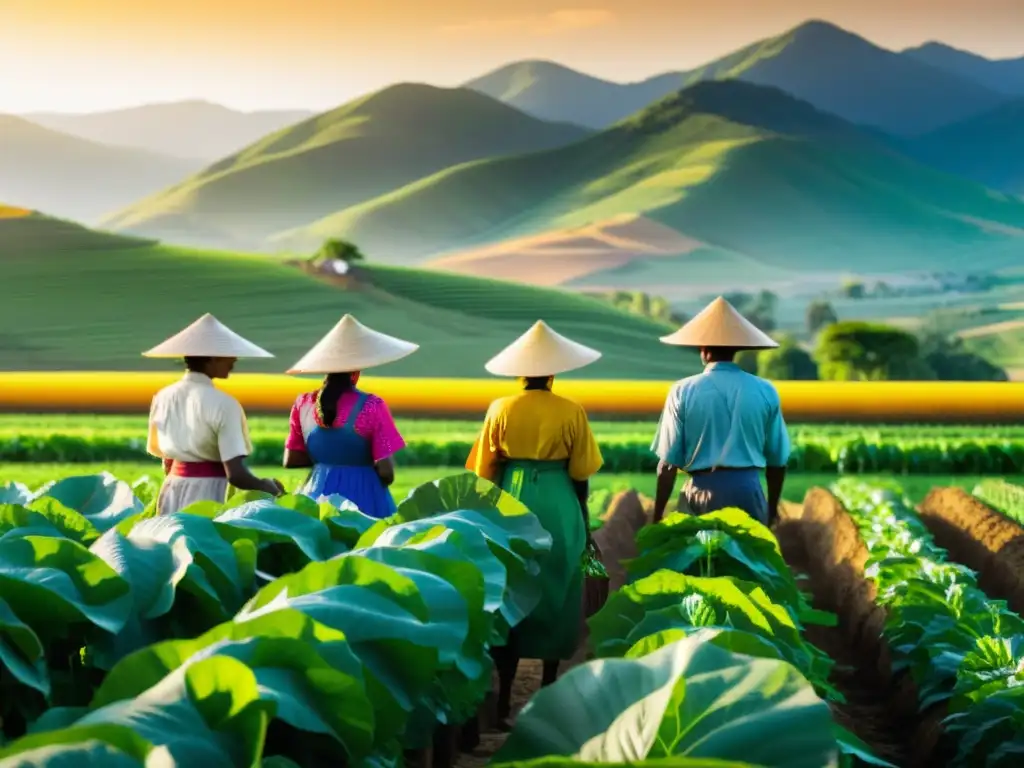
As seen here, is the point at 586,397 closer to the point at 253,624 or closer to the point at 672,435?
the point at 672,435

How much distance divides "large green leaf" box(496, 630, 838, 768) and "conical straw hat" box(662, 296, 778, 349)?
4.88 metres

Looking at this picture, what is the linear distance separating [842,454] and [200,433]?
567 inches

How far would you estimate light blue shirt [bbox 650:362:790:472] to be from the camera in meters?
7.48

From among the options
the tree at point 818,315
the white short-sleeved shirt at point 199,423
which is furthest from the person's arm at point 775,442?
the tree at point 818,315

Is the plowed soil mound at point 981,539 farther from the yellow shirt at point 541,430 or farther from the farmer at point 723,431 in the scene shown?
the yellow shirt at point 541,430

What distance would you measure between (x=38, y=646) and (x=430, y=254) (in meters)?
127

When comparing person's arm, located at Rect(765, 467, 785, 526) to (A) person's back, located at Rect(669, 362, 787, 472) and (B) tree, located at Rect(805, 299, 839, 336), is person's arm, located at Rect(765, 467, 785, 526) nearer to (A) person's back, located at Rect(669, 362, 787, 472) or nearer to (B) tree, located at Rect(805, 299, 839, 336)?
(A) person's back, located at Rect(669, 362, 787, 472)

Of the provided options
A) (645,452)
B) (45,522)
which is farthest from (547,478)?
(645,452)

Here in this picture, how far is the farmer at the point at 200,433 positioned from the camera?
7340 millimetres

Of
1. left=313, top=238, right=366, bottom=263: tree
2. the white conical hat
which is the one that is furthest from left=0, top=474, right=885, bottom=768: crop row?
left=313, top=238, right=366, bottom=263: tree

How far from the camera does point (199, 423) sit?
736 cm

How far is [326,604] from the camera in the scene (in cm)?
311

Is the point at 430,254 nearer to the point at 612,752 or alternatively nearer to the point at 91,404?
the point at 91,404

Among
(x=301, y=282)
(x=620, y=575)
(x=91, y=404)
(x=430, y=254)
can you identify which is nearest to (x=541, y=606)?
(x=620, y=575)
